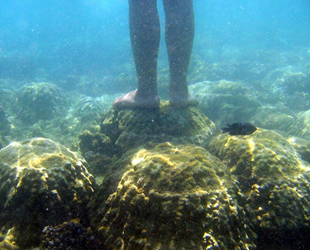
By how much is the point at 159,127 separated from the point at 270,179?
7.74 feet

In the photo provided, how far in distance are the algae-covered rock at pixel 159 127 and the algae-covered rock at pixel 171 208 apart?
150cm

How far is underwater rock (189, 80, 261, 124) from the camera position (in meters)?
7.93

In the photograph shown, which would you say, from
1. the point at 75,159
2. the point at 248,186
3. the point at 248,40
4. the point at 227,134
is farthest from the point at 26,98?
the point at 248,40

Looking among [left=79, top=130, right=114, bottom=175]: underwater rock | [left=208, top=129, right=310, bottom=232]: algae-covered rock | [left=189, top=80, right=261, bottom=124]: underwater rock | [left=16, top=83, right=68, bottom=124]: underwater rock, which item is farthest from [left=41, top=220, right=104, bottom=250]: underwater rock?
[left=16, top=83, right=68, bottom=124]: underwater rock

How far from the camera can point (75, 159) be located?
3.11 metres

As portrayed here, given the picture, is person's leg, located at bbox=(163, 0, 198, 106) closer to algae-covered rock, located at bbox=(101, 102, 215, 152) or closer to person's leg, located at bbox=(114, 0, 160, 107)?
person's leg, located at bbox=(114, 0, 160, 107)

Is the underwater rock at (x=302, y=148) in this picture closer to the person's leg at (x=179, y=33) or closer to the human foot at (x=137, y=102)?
the person's leg at (x=179, y=33)

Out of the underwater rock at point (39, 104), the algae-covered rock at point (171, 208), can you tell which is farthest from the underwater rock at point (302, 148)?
the underwater rock at point (39, 104)

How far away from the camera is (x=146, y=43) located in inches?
162

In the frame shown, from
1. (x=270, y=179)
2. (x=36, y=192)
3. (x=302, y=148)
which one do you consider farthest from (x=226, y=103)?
(x=36, y=192)

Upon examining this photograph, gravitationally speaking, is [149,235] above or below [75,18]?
below

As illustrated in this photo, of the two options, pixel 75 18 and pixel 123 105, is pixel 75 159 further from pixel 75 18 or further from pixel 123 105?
pixel 75 18

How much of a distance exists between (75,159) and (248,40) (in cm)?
3673

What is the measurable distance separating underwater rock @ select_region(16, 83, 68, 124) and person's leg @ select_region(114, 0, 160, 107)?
7279 millimetres
